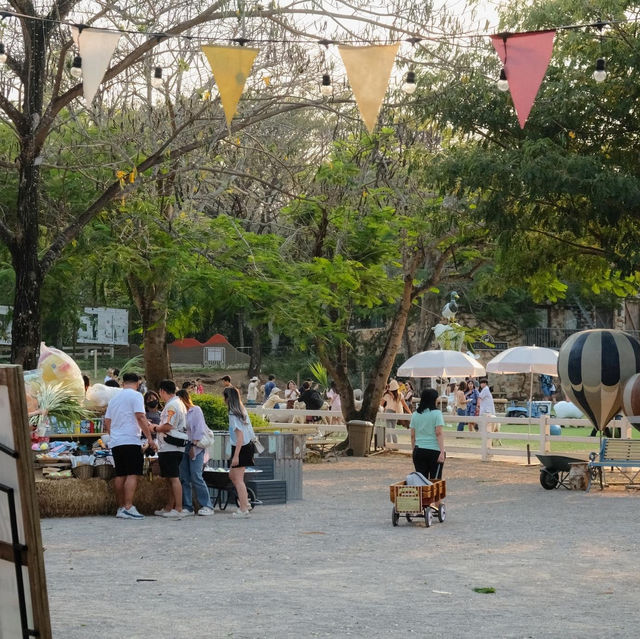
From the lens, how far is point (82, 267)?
69.5 ft

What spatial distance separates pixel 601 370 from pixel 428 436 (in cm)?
735

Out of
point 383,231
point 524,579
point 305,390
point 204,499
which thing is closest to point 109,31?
point 204,499

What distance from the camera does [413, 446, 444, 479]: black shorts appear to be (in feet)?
45.7

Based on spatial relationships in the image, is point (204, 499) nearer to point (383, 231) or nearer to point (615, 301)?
point (383, 231)

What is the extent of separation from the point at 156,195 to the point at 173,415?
22.6 feet

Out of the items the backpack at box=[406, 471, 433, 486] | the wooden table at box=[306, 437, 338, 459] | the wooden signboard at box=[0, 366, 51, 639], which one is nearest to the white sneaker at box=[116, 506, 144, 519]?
the backpack at box=[406, 471, 433, 486]

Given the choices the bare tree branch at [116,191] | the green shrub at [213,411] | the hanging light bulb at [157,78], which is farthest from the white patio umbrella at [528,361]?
the hanging light bulb at [157,78]

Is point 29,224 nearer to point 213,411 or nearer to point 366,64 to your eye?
point 213,411

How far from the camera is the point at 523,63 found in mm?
11602

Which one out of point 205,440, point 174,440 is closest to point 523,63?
point 205,440

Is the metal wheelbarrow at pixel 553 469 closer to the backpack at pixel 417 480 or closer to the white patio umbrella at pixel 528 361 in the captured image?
the backpack at pixel 417 480

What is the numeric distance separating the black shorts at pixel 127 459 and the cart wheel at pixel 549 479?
23.8 feet

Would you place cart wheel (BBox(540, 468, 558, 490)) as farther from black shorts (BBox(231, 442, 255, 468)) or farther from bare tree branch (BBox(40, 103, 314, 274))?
bare tree branch (BBox(40, 103, 314, 274))

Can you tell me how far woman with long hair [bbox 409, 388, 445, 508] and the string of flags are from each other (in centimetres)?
358
